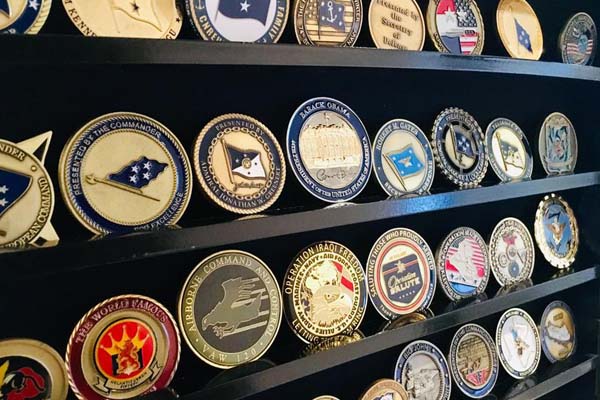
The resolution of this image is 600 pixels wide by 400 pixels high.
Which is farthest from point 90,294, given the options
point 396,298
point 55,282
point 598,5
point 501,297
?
point 598,5

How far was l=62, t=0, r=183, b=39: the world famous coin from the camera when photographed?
915mm

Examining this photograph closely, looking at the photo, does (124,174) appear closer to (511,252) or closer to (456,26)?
(456,26)

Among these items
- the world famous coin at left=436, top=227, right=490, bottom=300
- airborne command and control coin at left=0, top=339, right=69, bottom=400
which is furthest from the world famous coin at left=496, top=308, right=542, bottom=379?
airborne command and control coin at left=0, top=339, right=69, bottom=400

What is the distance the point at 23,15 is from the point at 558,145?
1.37 metres

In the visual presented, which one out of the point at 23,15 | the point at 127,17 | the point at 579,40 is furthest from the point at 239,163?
the point at 579,40

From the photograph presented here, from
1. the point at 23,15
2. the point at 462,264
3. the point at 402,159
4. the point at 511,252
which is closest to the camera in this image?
the point at 23,15

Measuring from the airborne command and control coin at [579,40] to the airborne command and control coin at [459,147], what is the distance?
0.37 meters

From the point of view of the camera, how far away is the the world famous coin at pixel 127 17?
91cm

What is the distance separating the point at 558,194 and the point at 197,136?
114cm

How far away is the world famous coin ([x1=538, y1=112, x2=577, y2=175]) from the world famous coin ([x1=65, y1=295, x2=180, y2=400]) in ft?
3.66

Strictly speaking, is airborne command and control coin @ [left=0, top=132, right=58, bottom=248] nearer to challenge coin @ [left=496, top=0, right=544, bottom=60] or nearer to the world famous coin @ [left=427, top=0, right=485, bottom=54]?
the world famous coin @ [left=427, top=0, right=485, bottom=54]

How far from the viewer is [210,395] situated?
0.99 m

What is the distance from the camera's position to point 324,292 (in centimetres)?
121

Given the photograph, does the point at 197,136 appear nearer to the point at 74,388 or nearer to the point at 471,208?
the point at 74,388
